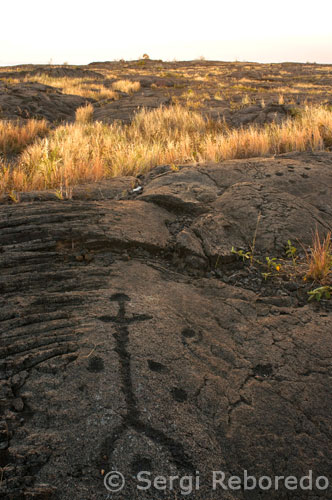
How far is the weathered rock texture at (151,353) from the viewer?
1.36 m

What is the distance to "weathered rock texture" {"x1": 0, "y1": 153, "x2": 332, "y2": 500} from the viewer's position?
136 centimetres

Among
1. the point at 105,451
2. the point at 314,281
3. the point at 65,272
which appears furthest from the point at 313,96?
the point at 105,451

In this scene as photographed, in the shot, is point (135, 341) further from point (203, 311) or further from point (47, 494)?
point (47, 494)

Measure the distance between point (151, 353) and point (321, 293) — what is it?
145cm

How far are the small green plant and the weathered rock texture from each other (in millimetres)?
81

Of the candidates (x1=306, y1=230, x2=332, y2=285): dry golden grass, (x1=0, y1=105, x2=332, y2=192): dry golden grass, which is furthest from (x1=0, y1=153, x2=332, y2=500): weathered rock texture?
(x1=0, y1=105, x2=332, y2=192): dry golden grass

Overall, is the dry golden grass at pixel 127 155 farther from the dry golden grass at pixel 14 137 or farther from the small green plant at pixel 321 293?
the small green plant at pixel 321 293

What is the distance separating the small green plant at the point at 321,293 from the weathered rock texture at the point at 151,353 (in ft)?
0.27

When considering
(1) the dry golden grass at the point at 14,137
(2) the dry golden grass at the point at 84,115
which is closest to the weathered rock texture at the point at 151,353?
(1) the dry golden grass at the point at 14,137

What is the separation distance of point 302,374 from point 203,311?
0.71 m

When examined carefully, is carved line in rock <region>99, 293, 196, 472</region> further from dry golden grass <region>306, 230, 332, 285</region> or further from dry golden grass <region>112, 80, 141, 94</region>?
dry golden grass <region>112, 80, 141, 94</region>

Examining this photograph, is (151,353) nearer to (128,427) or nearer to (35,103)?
(128,427)

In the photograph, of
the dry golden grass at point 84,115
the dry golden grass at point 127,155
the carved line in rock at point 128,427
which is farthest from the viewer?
the dry golden grass at point 84,115

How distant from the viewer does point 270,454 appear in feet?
4.83
